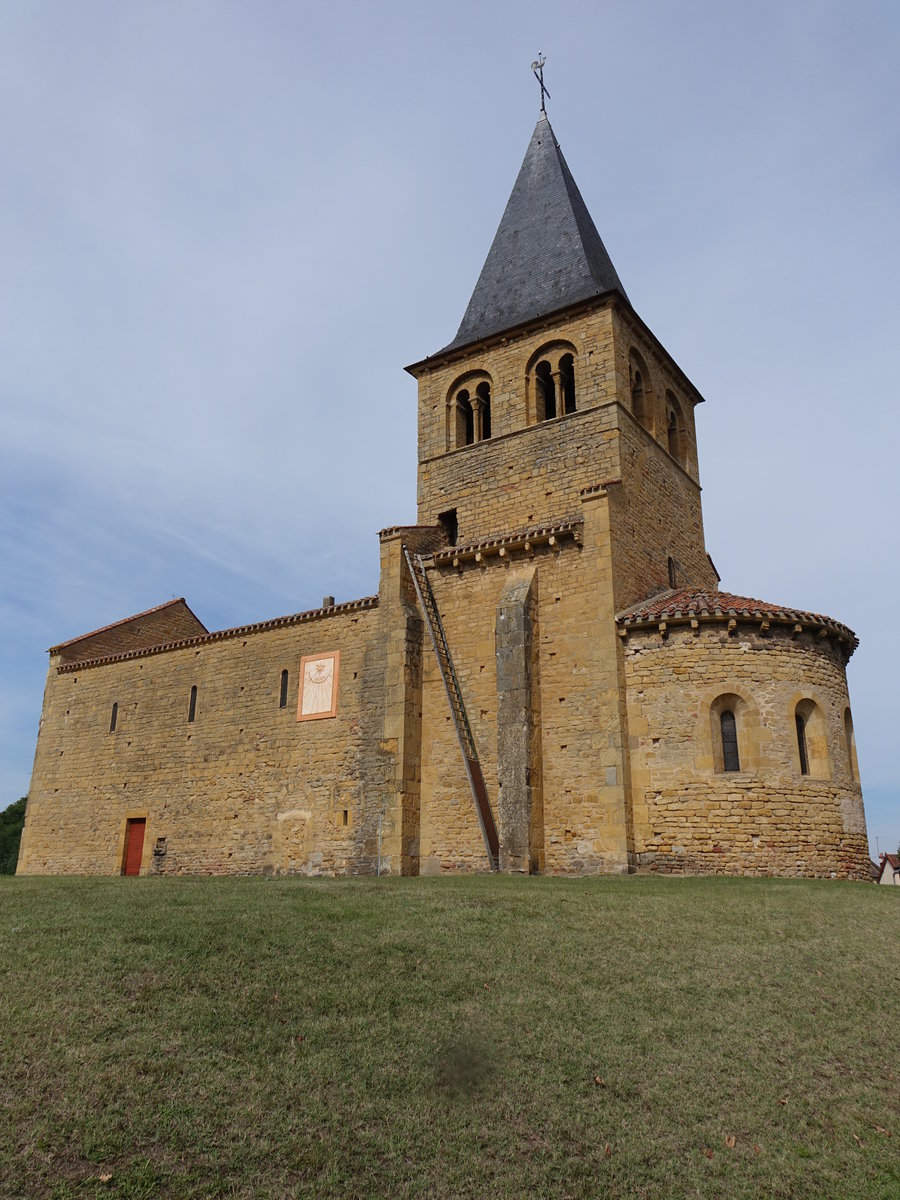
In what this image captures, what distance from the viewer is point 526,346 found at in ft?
73.9

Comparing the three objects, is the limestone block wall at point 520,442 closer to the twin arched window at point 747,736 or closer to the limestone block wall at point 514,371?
the limestone block wall at point 514,371

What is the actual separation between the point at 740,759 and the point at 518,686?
14.5 feet

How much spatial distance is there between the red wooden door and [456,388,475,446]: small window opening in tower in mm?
13576

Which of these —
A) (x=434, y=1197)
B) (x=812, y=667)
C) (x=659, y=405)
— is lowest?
(x=434, y=1197)

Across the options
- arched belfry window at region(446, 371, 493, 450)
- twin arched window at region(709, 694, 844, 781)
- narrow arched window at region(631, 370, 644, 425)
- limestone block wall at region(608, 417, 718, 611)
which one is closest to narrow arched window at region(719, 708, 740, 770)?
twin arched window at region(709, 694, 844, 781)

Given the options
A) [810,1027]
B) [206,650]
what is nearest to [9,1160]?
[810,1027]

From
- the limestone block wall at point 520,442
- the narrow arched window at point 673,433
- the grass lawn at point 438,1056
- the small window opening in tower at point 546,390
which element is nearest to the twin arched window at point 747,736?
the grass lawn at point 438,1056

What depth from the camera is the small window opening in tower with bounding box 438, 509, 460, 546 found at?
22.4 m

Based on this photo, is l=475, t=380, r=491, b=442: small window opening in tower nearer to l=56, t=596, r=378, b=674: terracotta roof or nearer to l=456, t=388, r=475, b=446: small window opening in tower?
l=456, t=388, r=475, b=446: small window opening in tower

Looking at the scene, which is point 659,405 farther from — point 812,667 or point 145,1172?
point 145,1172

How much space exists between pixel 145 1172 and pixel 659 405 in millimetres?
21287

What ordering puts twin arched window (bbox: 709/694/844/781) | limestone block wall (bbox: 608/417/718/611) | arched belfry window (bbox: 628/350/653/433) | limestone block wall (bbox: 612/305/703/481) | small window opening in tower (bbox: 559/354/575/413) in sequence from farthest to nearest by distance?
arched belfry window (bbox: 628/350/653/433)
small window opening in tower (bbox: 559/354/575/413)
limestone block wall (bbox: 612/305/703/481)
limestone block wall (bbox: 608/417/718/611)
twin arched window (bbox: 709/694/844/781)

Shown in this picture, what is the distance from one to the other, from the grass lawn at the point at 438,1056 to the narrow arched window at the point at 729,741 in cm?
578

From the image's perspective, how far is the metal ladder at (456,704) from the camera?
701 inches
